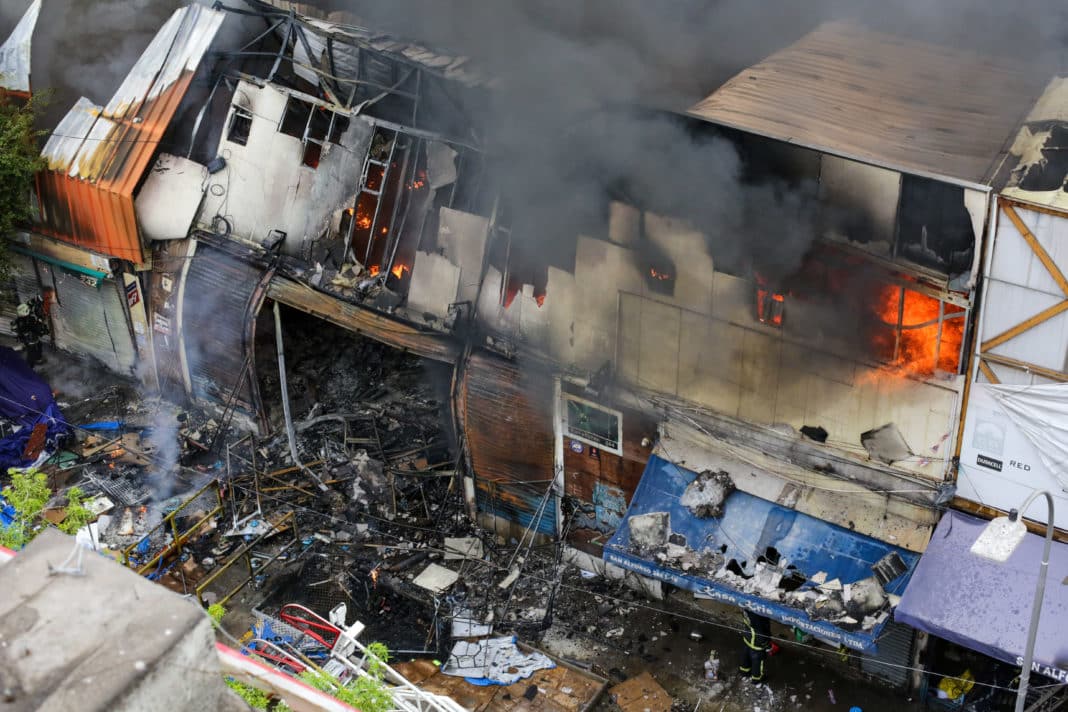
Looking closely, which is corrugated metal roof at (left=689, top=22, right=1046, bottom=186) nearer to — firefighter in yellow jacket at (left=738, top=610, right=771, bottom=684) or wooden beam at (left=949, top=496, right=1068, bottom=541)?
wooden beam at (left=949, top=496, right=1068, bottom=541)

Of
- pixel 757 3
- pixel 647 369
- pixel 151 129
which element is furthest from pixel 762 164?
pixel 151 129

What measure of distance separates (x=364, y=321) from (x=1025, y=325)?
8.65 m

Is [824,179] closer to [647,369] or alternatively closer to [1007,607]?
[647,369]

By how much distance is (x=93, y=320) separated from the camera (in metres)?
18.0

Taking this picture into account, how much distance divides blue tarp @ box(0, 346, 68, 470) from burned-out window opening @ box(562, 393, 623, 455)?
854 centimetres

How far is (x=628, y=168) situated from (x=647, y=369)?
2.56 m

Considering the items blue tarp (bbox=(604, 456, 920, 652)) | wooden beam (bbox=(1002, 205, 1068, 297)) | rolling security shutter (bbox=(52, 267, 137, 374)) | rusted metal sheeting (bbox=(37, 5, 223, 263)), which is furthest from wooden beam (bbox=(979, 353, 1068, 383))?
rolling security shutter (bbox=(52, 267, 137, 374))

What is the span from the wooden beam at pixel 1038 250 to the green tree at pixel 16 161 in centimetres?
1441

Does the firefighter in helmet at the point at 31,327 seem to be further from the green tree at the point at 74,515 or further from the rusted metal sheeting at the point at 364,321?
the green tree at the point at 74,515

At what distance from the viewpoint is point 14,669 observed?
5.00 metres

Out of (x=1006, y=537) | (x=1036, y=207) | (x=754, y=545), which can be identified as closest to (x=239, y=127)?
(x=754, y=545)

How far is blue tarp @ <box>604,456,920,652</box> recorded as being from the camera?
37.6ft

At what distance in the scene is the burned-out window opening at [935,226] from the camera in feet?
33.5

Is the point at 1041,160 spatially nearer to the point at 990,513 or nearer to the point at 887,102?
the point at 887,102
